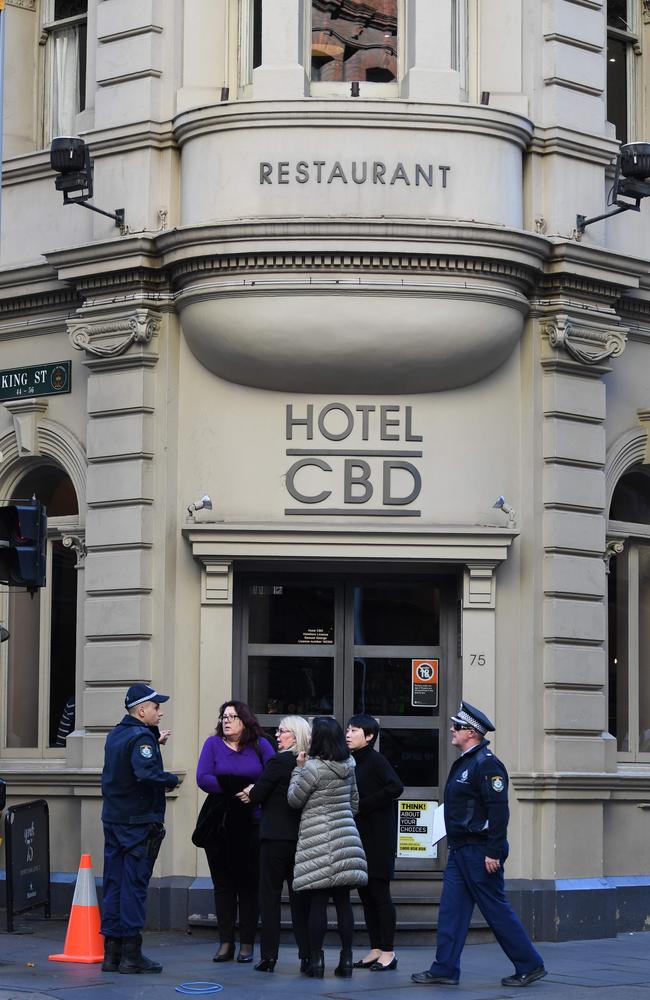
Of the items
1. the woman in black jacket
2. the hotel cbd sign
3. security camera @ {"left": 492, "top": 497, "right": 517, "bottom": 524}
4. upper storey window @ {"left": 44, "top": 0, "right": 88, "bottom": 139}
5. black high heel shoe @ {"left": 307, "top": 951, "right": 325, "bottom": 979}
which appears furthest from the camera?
upper storey window @ {"left": 44, "top": 0, "right": 88, "bottom": 139}

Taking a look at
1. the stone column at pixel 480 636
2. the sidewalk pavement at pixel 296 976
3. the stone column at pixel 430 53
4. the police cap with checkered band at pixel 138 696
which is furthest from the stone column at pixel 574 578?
the police cap with checkered band at pixel 138 696

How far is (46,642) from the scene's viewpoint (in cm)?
1634

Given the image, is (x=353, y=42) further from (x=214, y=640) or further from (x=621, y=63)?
(x=214, y=640)

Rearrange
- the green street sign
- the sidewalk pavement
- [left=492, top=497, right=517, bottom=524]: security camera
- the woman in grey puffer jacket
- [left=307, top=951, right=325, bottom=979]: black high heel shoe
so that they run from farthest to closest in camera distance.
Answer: the green street sign < [left=492, top=497, right=517, bottom=524]: security camera < [left=307, top=951, right=325, bottom=979]: black high heel shoe < the woman in grey puffer jacket < the sidewalk pavement

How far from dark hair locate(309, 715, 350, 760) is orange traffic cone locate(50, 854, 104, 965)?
80.9 inches

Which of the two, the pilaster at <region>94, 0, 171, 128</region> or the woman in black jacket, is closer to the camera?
the woman in black jacket

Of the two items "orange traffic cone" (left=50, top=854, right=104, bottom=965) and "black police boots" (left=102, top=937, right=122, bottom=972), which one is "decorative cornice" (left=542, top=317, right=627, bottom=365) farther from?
"black police boots" (left=102, top=937, right=122, bottom=972)

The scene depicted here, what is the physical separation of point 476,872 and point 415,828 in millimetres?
3179

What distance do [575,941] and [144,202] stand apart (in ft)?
23.2

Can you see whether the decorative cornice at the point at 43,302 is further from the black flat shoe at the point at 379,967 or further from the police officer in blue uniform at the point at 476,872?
the black flat shoe at the point at 379,967

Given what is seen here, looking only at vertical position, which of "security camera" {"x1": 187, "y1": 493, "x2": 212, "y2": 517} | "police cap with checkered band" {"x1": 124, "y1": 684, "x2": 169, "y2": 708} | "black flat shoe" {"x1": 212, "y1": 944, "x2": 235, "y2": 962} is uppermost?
"security camera" {"x1": 187, "y1": 493, "x2": 212, "y2": 517}

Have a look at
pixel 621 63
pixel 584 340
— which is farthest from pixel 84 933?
pixel 621 63

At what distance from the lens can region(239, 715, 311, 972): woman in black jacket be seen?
12242 millimetres

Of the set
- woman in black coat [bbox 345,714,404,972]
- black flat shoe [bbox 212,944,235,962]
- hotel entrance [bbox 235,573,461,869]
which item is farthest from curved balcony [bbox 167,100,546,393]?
black flat shoe [bbox 212,944,235,962]
